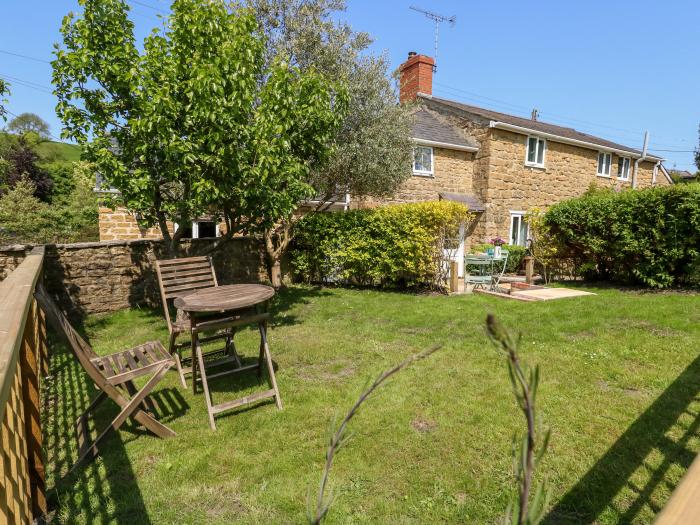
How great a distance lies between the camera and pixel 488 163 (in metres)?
16.9

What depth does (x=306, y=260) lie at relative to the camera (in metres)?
11.5

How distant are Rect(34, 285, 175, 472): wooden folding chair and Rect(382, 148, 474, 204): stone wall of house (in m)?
12.8

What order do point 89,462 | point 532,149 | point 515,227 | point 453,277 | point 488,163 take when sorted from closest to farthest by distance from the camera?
point 89,462
point 453,277
point 488,163
point 515,227
point 532,149

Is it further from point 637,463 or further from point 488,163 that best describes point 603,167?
point 637,463

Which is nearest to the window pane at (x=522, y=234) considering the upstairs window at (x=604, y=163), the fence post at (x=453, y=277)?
the upstairs window at (x=604, y=163)

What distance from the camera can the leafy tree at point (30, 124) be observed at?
172ft

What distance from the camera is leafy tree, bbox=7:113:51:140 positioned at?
52.5 meters

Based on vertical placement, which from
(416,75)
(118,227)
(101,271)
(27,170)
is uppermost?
(416,75)

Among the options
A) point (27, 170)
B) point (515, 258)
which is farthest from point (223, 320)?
point (27, 170)

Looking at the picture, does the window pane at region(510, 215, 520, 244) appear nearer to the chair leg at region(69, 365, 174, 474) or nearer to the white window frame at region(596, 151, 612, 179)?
the white window frame at region(596, 151, 612, 179)

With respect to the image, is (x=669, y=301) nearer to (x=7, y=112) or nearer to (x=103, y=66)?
(x=103, y=66)

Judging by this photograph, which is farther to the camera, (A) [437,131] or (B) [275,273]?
(A) [437,131]

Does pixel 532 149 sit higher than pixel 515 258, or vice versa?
pixel 532 149

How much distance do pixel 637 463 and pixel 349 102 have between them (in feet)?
25.6
